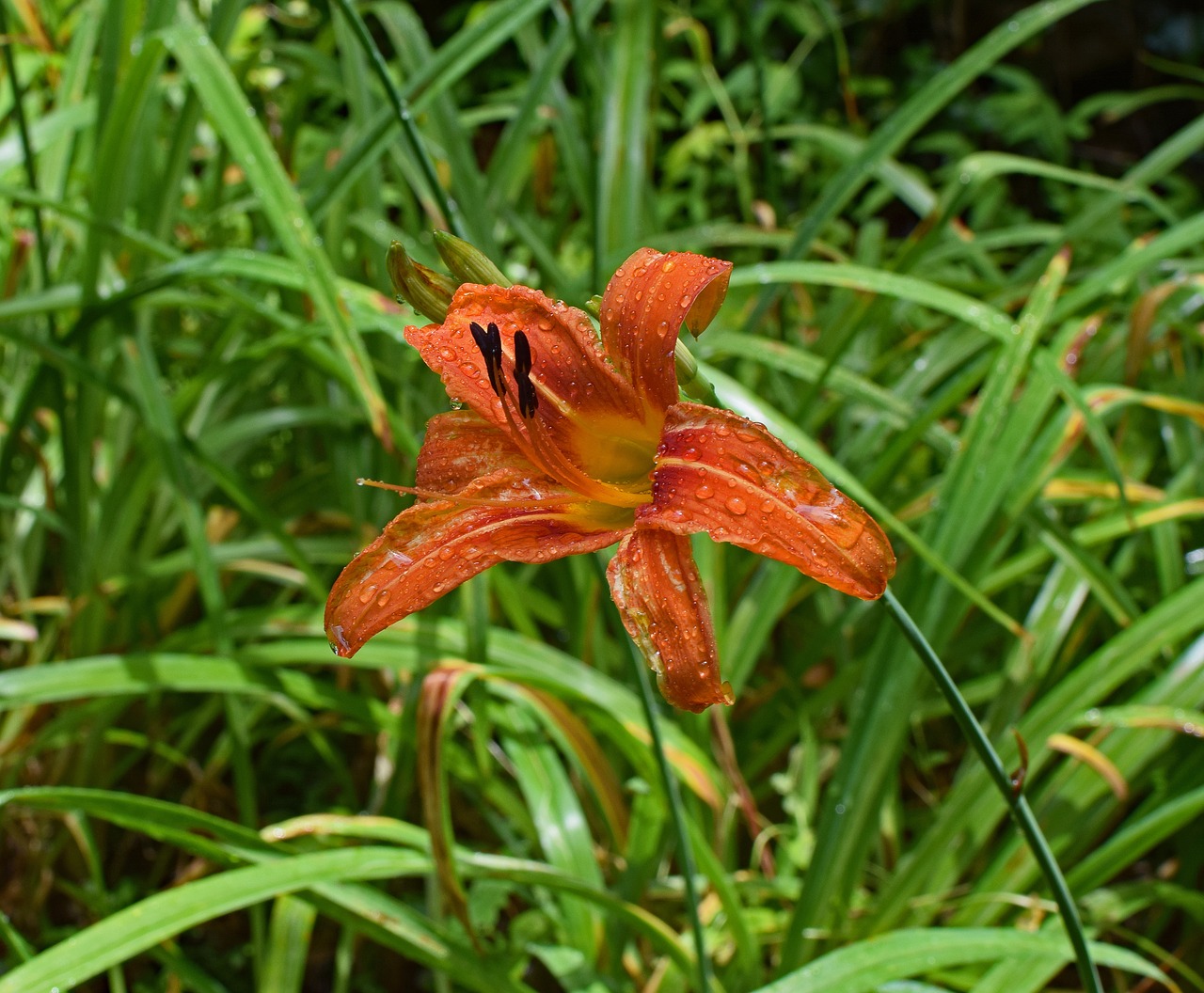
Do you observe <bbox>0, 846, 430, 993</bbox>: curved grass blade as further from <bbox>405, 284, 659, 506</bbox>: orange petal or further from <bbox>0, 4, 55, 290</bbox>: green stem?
<bbox>0, 4, 55, 290</bbox>: green stem

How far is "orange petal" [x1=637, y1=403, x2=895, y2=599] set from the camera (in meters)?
0.51

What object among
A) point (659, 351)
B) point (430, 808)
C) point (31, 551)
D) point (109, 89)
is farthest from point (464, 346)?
point (31, 551)

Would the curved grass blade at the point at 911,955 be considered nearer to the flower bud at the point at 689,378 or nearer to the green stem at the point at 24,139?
the flower bud at the point at 689,378

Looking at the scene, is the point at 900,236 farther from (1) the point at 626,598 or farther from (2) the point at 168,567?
(1) the point at 626,598

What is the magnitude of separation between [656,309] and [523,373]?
0.28 ft

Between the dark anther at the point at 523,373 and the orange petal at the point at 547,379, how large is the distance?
0.07ft

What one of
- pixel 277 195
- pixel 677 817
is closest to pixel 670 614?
pixel 677 817

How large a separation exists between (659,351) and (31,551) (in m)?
1.43

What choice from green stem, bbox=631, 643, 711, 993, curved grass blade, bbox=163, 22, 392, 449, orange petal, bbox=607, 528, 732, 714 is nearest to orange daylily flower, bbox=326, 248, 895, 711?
orange petal, bbox=607, 528, 732, 714

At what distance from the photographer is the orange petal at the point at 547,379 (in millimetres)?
601

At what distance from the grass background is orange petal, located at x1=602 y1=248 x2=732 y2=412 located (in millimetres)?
323

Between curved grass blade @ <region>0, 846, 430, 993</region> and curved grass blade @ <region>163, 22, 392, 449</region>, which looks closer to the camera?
curved grass blade @ <region>0, 846, 430, 993</region>

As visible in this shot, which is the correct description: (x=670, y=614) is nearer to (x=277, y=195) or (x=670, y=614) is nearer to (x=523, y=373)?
(x=523, y=373)

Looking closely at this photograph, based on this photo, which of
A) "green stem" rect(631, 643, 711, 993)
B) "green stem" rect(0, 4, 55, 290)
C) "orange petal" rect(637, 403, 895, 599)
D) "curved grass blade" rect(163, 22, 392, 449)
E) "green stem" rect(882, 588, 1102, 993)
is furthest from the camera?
"green stem" rect(0, 4, 55, 290)
